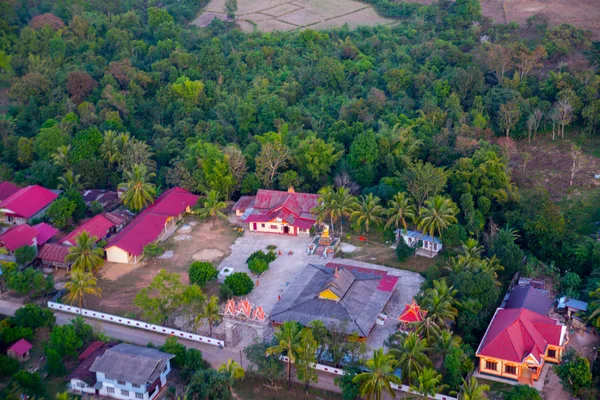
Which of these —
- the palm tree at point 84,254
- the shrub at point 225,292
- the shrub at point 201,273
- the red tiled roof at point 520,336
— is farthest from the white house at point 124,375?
the red tiled roof at point 520,336

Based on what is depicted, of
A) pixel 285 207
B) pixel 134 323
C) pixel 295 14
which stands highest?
pixel 295 14

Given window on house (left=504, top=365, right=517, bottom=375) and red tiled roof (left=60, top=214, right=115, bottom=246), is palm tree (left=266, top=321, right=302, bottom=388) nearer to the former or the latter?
window on house (left=504, top=365, right=517, bottom=375)

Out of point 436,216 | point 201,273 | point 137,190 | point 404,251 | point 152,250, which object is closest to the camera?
point 201,273

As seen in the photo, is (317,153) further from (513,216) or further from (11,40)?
(11,40)

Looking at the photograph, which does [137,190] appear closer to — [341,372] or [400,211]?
[400,211]

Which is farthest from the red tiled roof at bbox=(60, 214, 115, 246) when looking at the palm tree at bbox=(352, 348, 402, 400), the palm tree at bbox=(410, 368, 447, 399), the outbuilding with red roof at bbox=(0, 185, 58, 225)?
the palm tree at bbox=(410, 368, 447, 399)

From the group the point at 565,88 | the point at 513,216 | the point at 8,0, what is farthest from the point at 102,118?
the point at 565,88

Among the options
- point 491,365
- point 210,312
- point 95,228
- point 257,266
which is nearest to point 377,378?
point 491,365

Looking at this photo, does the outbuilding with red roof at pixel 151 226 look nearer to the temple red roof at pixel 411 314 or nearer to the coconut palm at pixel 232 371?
the coconut palm at pixel 232 371
